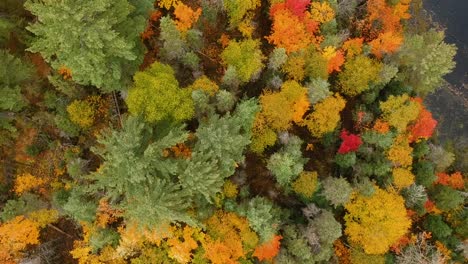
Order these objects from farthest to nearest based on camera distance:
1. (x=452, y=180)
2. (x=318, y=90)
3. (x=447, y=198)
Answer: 1. (x=452, y=180)
2. (x=447, y=198)
3. (x=318, y=90)

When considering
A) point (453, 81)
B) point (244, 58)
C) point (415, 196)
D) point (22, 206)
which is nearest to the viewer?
point (22, 206)

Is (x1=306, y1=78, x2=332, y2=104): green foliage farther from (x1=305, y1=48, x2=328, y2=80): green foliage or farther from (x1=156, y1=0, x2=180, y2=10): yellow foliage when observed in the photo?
(x1=156, y1=0, x2=180, y2=10): yellow foliage

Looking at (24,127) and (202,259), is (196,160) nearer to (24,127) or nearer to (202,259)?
(202,259)

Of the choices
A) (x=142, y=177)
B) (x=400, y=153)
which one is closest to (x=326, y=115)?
(x=400, y=153)

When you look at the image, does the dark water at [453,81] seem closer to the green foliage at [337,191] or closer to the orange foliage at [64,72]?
the green foliage at [337,191]

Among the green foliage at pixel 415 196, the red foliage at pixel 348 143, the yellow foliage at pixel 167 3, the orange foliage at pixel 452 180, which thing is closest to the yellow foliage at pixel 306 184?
the red foliage at pixel 348 143

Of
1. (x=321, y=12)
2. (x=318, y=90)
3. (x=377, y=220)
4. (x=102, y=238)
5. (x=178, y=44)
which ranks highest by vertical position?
(x=321, y=12)

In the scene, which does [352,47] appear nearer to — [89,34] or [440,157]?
[440,157]
